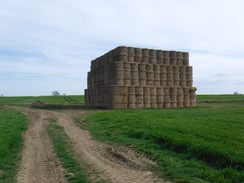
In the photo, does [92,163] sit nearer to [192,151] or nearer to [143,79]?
[192,151]

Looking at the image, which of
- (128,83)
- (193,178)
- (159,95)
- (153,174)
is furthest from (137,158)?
(159,95)

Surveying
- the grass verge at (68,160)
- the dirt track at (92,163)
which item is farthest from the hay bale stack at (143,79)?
the dirt track at (92,163)

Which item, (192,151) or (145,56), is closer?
(192,151)

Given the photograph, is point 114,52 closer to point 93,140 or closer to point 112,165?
point 93,140

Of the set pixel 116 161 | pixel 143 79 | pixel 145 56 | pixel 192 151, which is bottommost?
pixel 116 161

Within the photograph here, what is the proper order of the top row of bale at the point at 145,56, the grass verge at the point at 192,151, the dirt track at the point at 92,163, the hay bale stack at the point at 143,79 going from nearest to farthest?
the grass verge at the point at 192,151 < the dirt track at the point at 92,163 < the hay bale stack at the point at 143,79 < the top row of bale at the point at 145,56

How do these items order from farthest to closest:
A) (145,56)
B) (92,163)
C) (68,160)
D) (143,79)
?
(145,56) → (143,79) → (68,160) → (92,163)

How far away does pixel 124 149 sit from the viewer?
10.6 metres

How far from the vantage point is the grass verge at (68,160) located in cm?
691

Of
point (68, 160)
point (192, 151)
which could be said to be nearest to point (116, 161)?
point (68, 160)

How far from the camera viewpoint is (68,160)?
8812 mm

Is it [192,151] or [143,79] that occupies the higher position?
[143,79]

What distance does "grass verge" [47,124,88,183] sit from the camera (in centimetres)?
691

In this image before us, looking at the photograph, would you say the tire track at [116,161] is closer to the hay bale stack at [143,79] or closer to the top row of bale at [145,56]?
the hay bale stack at [143,79]
